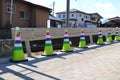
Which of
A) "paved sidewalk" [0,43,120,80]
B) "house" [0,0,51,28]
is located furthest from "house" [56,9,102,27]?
"paved sidewalk" [0,43,120,80]

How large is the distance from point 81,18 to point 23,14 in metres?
50.1

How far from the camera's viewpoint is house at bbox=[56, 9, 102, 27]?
258ft

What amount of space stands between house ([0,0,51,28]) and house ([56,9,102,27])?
38316 millimetres

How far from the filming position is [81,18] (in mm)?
82062

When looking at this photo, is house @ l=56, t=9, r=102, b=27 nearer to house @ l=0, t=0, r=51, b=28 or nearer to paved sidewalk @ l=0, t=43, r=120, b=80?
house @ l=0, t=0, r=51, b=28

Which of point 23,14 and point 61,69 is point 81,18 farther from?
point 61,69

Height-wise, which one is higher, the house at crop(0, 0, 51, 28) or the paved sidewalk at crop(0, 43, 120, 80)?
the house at crop(0, 0, 51, 28)

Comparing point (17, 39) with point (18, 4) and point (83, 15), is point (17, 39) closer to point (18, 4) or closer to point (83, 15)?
point (18, 4)

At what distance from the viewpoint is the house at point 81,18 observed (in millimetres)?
78512

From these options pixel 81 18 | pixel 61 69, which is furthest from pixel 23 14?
pixel 81 18

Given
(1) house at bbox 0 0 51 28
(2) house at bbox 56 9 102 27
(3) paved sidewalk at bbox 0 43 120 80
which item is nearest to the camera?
(3) paved sidewalk at bbox 0 43 120 80

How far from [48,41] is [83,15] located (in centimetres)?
7323

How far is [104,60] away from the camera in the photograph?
1033cm

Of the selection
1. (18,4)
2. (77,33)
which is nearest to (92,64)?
(77,33)
